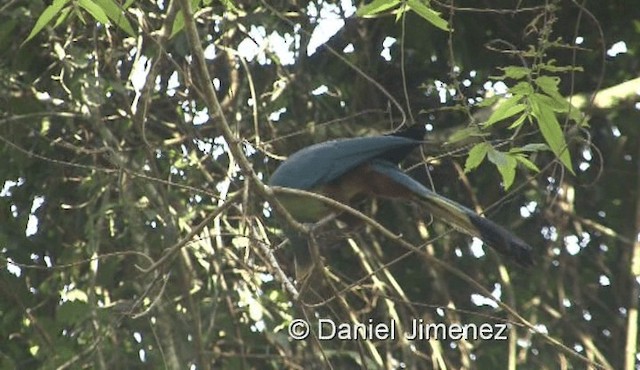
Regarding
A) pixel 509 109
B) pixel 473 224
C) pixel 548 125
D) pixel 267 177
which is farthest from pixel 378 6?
pixel 267 177

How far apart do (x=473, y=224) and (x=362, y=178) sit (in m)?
0.61

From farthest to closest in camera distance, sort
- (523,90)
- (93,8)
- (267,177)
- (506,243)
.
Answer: (267,177)
(506,243)
(523,90)
(93,8)

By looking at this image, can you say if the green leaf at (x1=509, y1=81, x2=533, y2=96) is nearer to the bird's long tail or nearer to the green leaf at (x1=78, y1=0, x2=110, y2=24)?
the bird's long tail

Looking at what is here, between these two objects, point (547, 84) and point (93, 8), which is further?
point (547, 84)

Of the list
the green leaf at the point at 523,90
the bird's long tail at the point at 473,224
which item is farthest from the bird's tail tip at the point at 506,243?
the green leaf at the point at 523,90

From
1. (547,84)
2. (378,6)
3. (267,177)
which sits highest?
(378,6)

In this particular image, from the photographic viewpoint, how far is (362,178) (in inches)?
148

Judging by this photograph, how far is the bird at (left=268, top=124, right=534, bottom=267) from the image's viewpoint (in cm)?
338

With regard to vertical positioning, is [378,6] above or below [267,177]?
above

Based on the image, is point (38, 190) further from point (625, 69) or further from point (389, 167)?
point (625, 69)

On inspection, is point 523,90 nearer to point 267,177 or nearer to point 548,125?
point 548,125

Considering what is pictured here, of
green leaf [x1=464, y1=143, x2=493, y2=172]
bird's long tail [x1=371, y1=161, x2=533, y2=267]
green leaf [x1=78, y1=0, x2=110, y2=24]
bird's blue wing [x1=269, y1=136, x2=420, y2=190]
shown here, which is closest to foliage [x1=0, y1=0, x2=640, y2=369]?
bird's blue wing [x1=269, y1=136, x2=420, y2=190]

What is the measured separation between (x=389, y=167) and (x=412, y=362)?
1.19m

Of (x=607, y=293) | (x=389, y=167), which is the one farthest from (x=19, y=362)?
(x=607, y=293)
